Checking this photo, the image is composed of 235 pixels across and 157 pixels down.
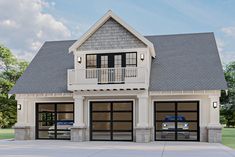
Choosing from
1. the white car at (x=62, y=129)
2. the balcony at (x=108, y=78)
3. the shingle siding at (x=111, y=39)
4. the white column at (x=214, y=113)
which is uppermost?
the shingle siding at (x=111, y=39)

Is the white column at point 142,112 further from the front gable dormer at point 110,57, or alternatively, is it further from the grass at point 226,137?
the grass at point 226,137

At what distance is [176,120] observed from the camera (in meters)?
21.7

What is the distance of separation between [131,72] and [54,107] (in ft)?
19.6

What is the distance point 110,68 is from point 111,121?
3474mm

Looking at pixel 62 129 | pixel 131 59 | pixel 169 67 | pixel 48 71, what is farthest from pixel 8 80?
pixel 169 67

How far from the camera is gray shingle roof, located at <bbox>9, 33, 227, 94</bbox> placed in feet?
69.2

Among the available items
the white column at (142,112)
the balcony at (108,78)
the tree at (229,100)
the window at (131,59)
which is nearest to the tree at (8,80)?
the balcony at (108,78)

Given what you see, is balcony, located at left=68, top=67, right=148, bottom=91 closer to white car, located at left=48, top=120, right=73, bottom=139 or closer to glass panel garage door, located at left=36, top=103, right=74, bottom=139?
glass panel garage door, located at left=36, top=103, right=74, bottom=139

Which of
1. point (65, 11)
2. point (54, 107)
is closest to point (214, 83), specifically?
point (54, 107)

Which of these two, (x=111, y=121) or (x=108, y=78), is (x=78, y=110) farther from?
(x=108, y=78)

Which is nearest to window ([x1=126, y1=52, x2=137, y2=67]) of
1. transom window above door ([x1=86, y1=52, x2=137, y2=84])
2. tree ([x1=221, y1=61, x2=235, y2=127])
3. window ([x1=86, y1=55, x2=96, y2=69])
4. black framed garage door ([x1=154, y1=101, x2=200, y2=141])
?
transom window above door ([x1=86, y1=52, x2=137, y2=84])

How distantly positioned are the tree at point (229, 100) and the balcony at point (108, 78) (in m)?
26.3

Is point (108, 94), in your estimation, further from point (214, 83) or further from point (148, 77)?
point (214, 83)

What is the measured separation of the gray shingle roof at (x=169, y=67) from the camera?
69.2ft
